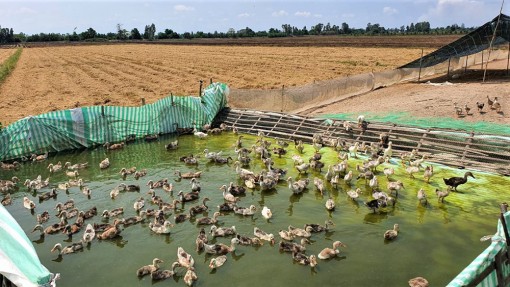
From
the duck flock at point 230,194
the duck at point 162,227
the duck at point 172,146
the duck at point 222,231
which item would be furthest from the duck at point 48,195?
the duck at point 222,231

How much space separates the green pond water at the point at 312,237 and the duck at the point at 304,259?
106 millimetres

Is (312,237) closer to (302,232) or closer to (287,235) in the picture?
(302,232)

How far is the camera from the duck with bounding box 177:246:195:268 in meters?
8.76

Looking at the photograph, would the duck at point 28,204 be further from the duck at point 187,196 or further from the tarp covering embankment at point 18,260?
the tarp covering embankment at point 18,260

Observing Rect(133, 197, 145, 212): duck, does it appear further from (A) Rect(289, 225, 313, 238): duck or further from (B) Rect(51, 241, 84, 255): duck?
(A) Rect(289, 225, 313, 238): duck

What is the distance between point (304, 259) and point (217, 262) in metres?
1.84

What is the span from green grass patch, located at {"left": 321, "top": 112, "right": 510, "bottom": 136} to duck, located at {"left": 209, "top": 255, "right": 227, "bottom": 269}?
1080cm

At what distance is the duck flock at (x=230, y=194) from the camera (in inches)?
376

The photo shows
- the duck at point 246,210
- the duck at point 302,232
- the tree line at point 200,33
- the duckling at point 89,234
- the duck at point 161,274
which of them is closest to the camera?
the duck at point 161,274

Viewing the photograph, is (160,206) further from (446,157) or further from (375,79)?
(375,79)

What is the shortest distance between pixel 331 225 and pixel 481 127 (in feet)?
30.9

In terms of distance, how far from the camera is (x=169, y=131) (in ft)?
63.4

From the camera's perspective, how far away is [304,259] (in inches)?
349

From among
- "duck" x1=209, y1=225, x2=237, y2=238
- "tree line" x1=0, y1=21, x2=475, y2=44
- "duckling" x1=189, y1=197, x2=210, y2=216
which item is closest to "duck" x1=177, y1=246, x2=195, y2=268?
"duck" x1=209, y1=225, x2=237, y2=238
